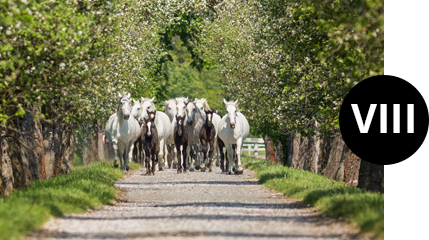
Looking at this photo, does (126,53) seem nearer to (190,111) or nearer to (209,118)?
(209,118)

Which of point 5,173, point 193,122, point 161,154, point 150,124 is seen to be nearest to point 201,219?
point 5,173

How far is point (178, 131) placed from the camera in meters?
29.8

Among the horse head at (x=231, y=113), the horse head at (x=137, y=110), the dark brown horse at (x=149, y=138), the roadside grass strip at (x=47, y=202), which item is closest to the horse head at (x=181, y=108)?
the horse head at (x=137, y=110)

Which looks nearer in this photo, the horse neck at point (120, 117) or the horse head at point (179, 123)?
the horse neck at point (120, 117)

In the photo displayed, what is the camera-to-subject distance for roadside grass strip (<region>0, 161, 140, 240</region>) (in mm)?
10647

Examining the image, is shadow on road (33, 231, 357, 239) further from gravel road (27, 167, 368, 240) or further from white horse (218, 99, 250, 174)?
white horse (218, 99, 250, 174)

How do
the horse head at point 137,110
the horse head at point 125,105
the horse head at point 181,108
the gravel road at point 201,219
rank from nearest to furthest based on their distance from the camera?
the gravel road at point 201,219 < the horse head at point 125,105 < the horse head at point 137,110 < the horse head at point 181,108

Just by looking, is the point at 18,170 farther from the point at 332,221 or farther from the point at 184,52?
the point at 184,52

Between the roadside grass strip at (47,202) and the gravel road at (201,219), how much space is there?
0.77ft

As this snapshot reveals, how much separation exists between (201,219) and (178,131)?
1743 centimetres

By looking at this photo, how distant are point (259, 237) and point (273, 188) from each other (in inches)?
388

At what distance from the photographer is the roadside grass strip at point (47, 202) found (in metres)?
10.6

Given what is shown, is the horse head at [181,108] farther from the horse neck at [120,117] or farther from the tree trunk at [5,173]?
the tree trunk at [5,173]

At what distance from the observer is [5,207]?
12102 millimetres
